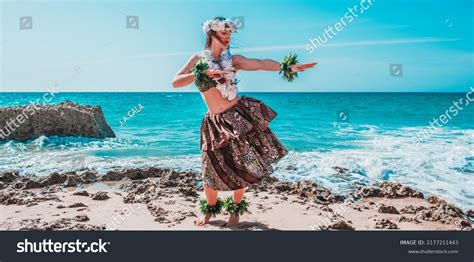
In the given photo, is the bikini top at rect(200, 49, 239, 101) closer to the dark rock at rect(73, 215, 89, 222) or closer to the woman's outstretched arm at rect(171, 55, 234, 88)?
the woman's outstretched arm at rect(171, 55, 234, 88)

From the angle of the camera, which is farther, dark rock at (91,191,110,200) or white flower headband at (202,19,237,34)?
dark rock at (91,191,110,200)

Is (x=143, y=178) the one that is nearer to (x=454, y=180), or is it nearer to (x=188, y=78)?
(x=188, y=78)


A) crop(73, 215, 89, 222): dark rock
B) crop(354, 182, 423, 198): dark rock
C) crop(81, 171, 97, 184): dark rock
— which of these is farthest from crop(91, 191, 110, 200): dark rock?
crop(354, 182, 423, 198): dark rock

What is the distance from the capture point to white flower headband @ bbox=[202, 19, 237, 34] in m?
4.02

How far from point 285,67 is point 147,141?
8345 mm

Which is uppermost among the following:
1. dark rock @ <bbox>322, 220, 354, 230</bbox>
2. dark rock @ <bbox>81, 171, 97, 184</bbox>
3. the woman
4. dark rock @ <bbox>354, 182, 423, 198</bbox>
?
the woman

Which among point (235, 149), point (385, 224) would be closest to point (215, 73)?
point (235, 149)

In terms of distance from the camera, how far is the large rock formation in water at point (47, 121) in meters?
10.7

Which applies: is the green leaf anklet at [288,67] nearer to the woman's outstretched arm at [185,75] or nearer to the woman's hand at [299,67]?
the woman's hand at [299,67]

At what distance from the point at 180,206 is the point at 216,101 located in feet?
4.89

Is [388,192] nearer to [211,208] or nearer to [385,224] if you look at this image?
[385,224]

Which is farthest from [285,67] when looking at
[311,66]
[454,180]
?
[454,180]

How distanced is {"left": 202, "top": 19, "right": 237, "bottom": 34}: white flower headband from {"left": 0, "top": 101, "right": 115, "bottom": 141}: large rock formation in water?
800cm

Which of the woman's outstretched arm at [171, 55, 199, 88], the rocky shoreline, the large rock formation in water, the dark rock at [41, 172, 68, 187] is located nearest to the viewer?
the woman's outstretched arm at [171, 55, 199, 88]
